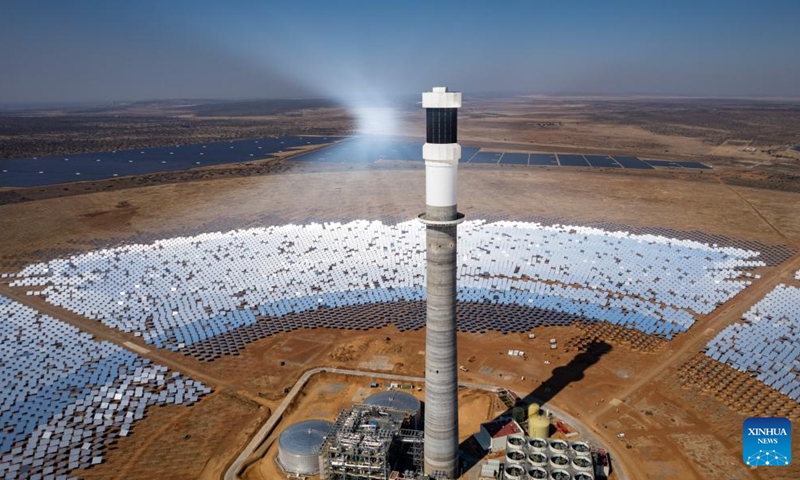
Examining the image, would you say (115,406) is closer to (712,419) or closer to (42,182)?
(712,419)

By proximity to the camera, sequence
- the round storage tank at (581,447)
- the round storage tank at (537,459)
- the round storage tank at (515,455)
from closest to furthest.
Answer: the round storage tank at (537,459)
the round storage tank at (515,455)
the round storage tank at (581,447)

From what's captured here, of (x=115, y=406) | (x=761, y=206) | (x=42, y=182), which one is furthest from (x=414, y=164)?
(x=115, y=406)

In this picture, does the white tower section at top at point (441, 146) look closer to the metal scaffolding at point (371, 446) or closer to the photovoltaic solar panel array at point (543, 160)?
the metal scaffolding at point (371, 446)

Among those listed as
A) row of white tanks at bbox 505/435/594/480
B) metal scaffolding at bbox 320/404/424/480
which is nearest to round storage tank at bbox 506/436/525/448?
row of white tanks at bbox 505/435/594/480

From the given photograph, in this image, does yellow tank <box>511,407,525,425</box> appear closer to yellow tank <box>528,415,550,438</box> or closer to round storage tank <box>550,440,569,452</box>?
yellow tank <box>528,415,550,438</box>

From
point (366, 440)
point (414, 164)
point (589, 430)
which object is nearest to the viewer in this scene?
point (366, 440)

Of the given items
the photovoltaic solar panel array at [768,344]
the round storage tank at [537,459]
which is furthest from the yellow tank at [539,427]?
the photovoltaic solar panel array at [768,344]
